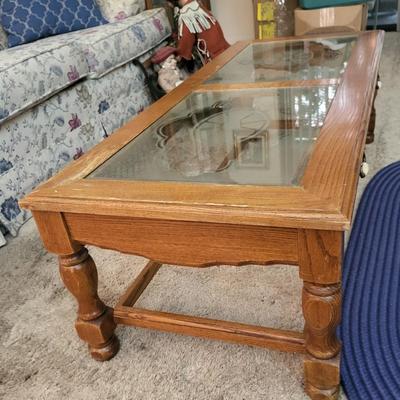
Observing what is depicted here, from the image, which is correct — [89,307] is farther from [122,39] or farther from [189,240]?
[122,39]

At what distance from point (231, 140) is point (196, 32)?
5.40 ft

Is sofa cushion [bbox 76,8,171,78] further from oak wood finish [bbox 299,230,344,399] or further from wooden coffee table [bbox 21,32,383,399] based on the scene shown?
oak wood finish [bbox 299,230,344,399]

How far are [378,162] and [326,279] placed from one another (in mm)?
1054

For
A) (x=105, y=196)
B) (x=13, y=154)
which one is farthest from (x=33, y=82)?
(x=105, y=196)

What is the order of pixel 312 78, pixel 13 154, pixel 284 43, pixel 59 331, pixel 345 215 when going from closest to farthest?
pixel 345 215 → pixel 59 331 → pixel 312 78 → pixel 13 154 → pixel 284 43

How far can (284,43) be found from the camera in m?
1.61

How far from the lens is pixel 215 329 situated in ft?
2.69

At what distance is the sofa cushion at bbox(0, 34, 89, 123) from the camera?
1444 mm

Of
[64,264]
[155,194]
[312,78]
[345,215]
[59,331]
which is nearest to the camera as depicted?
[345,215]

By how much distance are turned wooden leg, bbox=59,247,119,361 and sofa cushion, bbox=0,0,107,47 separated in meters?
1.44

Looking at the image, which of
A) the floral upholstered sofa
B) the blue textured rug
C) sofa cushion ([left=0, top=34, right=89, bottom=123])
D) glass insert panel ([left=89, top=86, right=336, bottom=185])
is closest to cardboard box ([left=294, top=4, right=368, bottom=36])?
the floral upholstered sofa

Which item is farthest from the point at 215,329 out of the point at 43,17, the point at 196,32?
the point at 196,32

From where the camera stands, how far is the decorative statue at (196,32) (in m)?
2.33

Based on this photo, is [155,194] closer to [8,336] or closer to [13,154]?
[8,336]
